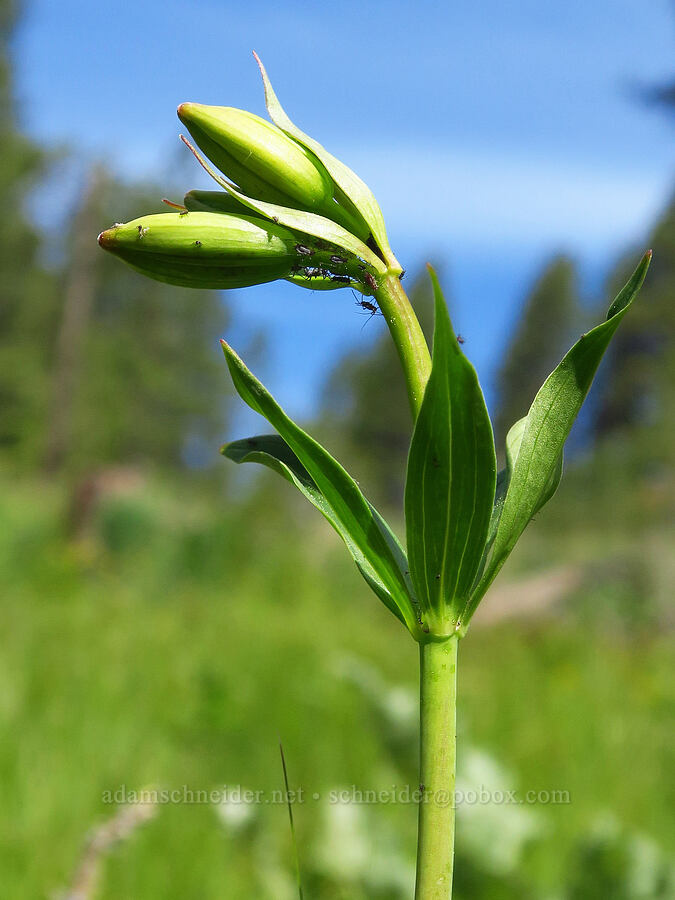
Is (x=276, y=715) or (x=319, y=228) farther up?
(x=319, y=228)

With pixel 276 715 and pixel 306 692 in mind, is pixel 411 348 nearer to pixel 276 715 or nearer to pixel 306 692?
pixel 276 715

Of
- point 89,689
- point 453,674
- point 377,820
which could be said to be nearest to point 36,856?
point 377,820

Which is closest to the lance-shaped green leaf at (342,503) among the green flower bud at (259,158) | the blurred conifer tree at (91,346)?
the green flower bud at (259,158)

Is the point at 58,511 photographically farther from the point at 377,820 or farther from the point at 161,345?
the point at 161,345

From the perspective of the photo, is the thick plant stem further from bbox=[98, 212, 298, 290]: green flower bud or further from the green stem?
bbox=[98, 212, 298, 290]: green flower bud

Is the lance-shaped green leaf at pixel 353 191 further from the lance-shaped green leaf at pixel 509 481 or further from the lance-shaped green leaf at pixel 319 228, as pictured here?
the lance-shaped green leaf at pixel 509 481

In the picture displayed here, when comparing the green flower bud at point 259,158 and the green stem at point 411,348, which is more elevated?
the green flower bud at point 259,158

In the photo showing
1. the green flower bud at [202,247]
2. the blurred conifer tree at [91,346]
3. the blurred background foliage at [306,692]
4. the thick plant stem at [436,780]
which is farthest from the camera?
the blurred conifer tree at [91,346]

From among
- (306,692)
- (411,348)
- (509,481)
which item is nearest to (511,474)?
(509,481)
